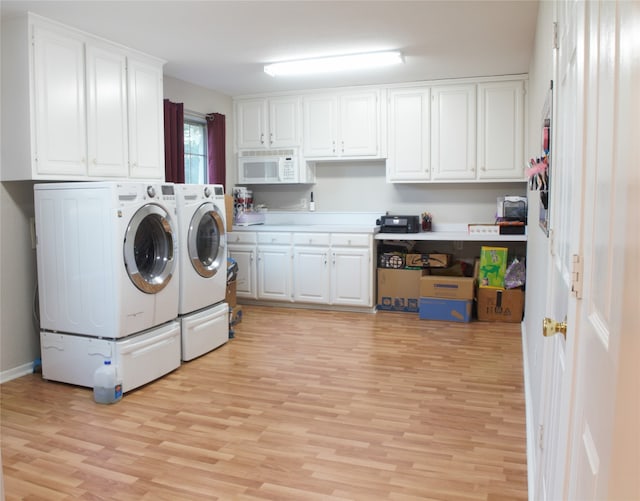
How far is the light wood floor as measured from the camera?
242 cm

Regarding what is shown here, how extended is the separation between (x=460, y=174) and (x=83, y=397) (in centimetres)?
407

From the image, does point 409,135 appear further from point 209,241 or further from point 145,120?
point 145,120

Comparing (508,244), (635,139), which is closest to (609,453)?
(635,139)

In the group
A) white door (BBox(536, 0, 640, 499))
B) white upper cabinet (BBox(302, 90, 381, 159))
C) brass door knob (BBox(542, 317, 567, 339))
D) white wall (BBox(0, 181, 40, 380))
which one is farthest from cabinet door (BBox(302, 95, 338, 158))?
brass door knob (BBox(542, 317, 567, 339))

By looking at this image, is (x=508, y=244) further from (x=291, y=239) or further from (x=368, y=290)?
(x=291, y=239)

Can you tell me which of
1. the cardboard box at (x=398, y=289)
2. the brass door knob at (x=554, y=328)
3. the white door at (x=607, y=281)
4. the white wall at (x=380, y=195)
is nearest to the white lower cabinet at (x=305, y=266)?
the cardboard box at (x=398, y=289)

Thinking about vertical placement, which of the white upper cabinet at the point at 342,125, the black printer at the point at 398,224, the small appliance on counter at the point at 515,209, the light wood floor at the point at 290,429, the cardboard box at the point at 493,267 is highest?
the white upper cabinet at the point at 342,125

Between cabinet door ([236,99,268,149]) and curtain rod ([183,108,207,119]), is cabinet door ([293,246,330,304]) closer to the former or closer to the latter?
cabinet door ([236,99,268,149])

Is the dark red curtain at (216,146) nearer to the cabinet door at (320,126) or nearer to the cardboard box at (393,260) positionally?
the cabinet door at (320,126)

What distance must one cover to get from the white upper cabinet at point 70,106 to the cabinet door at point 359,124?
2187 millimetres

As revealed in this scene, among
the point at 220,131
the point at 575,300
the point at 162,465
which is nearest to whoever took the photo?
the point at 575,300

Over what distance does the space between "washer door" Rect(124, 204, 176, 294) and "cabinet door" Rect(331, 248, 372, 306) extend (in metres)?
2.15

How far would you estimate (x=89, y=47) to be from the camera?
395cm

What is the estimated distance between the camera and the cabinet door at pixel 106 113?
395cm
